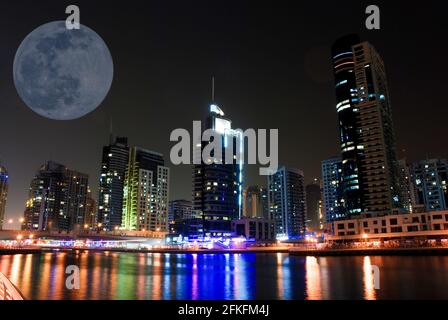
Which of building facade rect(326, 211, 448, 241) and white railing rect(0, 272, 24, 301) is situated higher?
building facade rect(326, 211, 448, 241)

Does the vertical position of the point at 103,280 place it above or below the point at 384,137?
below

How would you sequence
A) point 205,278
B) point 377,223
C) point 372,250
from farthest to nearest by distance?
point 377,223 → point 372,250 → point 205,278

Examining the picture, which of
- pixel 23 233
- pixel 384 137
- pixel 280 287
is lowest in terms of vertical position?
pixel 280 287

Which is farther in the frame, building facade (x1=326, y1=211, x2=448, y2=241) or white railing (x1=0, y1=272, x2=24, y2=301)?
building facade (x1=326, y1=211, x2=448, y2=241)

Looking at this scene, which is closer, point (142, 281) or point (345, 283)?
point (345, 283)

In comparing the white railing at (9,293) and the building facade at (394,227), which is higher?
the building facade at (394,227)

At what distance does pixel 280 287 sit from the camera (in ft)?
161

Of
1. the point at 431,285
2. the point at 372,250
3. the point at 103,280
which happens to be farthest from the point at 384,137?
the point at 103,280

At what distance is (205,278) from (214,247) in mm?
135937

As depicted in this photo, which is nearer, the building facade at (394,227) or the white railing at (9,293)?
the white railing at (9,293)

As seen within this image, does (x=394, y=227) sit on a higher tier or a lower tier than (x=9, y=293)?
higher

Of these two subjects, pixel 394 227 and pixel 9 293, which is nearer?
pixel 9 293
